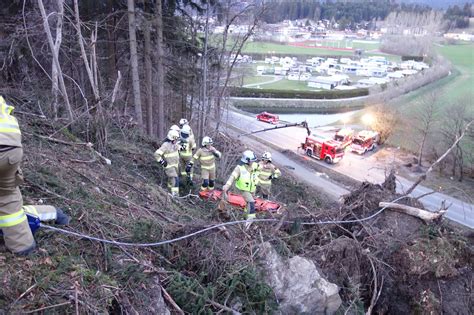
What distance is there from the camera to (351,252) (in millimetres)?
5777

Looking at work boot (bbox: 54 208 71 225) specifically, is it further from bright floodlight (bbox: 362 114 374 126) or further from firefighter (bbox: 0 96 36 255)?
bright floodlight (bbox: 362 114 374 126)

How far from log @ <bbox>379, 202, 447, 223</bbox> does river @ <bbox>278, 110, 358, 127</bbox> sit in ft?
113

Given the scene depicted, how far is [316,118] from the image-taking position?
44.6m

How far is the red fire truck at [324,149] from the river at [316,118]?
1393 cm

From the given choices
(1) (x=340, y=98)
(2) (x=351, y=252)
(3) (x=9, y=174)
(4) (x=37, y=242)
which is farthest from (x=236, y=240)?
(1) (x=340, y=98)

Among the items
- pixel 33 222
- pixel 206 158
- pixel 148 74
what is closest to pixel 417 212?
pixel 206 158

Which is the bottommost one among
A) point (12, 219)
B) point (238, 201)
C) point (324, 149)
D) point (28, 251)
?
point (324, 149)

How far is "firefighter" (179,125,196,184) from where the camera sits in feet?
32.2

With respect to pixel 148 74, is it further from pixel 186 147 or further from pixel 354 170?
pixel 354 170

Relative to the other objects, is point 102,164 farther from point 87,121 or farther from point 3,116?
point 3,116

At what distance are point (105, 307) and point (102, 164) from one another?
4.95m

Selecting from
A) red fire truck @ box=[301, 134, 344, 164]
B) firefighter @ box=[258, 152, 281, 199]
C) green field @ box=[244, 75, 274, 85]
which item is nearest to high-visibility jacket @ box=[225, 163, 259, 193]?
firefighter @ box=[258, 152, 281, 199]

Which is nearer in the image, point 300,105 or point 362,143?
point 362,143

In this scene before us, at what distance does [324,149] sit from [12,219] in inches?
940
